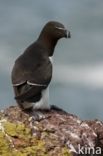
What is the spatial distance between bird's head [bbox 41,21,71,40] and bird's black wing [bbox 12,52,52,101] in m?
0.74

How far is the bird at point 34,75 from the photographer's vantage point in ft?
30.4

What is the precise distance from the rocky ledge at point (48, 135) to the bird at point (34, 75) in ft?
2.80

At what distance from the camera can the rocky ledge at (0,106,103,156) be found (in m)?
6.72

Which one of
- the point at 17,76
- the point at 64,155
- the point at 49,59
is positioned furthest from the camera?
the point at 49,59

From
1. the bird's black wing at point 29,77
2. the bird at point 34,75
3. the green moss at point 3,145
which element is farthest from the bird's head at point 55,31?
the green moss at point 3,145

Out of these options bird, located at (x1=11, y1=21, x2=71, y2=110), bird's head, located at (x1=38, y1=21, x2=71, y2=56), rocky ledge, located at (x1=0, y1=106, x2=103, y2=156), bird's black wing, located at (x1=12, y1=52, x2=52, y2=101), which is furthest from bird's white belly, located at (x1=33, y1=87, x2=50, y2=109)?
rocky ledge, located at (x1=0, y1=106, x2=103, y2=156)

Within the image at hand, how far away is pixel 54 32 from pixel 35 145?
404 centimetres

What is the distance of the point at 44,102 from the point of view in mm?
9508

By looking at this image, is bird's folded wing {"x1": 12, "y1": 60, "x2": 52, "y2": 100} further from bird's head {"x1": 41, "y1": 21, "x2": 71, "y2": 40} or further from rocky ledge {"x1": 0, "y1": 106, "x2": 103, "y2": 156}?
rocky ledge {"x1": 0, "y1": 106, "x2": 103, "y2": 156}

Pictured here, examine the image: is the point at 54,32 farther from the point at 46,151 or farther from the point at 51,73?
the point at 46,151

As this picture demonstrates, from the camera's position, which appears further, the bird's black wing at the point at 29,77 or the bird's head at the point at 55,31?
the bird's head at the point at 55,31

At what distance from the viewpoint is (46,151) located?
673 cm

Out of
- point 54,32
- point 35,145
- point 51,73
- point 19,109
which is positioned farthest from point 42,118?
point 54,32

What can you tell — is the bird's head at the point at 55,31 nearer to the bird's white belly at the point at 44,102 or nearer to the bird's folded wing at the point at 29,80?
the bird's folded wing at the point at 29,80
